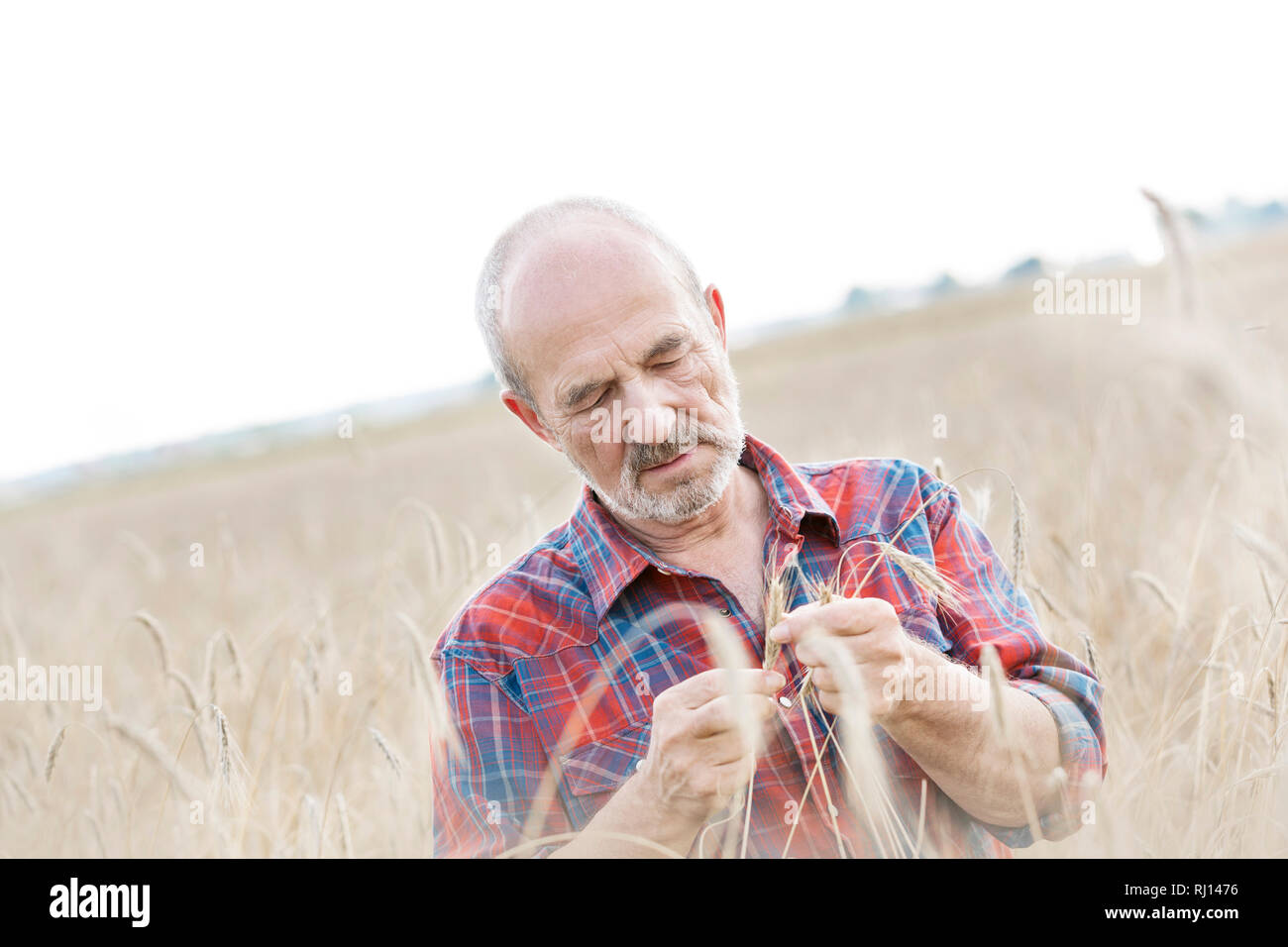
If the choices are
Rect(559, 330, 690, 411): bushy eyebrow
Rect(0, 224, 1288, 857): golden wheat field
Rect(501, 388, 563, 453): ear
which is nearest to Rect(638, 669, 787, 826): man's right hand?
Rect(0, 224, 1288, 857): golden wheat field

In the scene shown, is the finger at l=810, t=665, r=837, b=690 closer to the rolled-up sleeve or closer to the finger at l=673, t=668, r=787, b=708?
the finger at l=673, t=668, r=787, b=708

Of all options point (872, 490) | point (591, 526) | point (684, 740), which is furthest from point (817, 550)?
point (684, 740)

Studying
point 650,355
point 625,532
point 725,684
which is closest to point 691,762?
point 725,684

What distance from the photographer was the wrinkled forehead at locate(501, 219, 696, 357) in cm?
209

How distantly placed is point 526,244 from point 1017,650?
1.36 meters

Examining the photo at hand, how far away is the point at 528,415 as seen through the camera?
2.41 metres

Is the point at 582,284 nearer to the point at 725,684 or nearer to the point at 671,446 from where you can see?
the point at 671,446

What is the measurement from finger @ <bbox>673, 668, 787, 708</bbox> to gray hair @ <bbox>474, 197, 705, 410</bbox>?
0.99 m

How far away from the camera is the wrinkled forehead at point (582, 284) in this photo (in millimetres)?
2090

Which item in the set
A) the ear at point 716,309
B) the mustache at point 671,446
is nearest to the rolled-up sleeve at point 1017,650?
the mustache at point 671,446

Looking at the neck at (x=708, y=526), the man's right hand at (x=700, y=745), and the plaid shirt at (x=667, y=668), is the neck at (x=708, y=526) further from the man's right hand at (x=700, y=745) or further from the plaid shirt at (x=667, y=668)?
the man's right hand at (x=700, y=745)

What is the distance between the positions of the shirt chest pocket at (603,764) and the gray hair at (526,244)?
2.68 feet

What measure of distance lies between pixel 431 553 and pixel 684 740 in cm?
143
